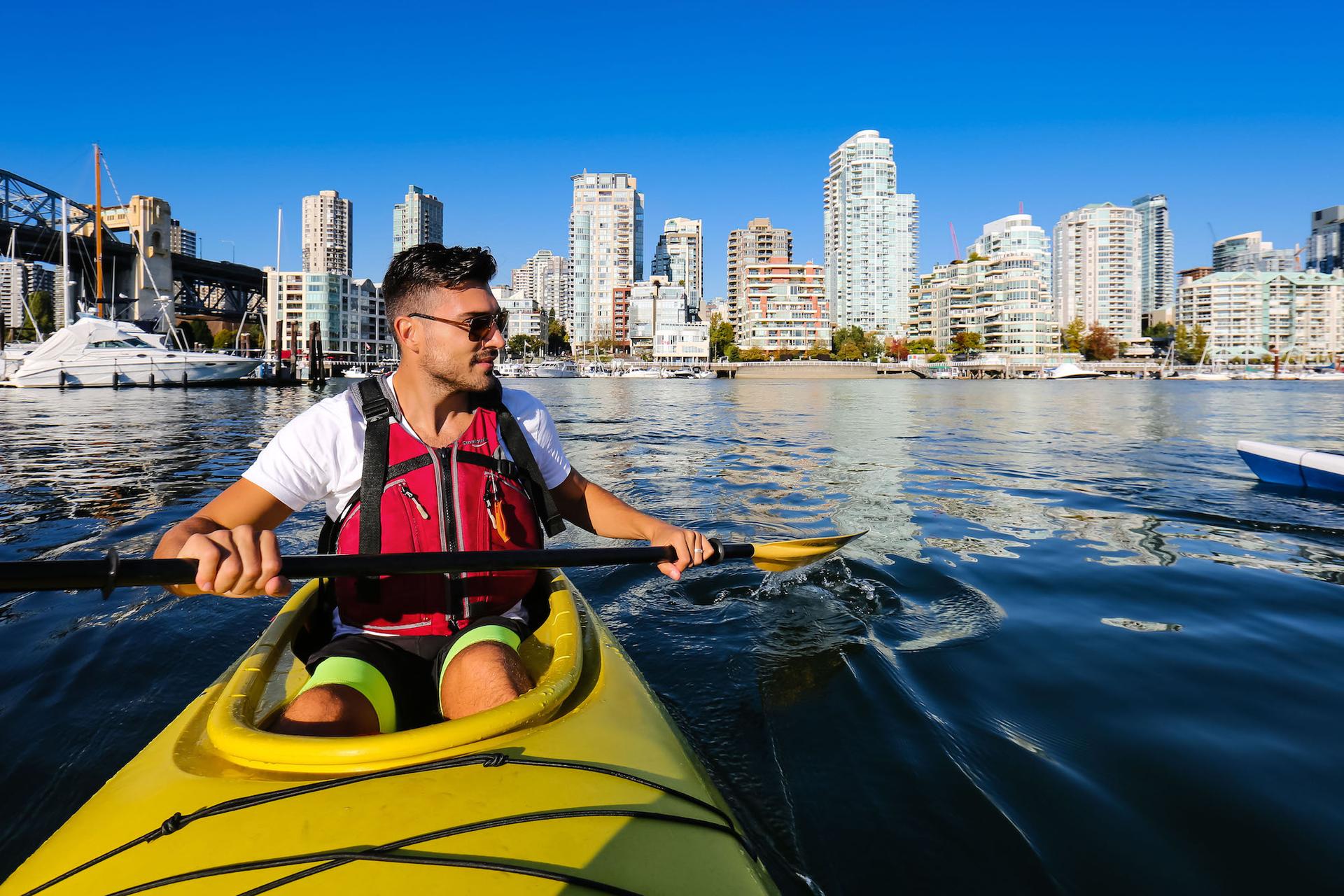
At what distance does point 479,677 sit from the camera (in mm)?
2248

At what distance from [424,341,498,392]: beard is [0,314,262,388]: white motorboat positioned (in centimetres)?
4606

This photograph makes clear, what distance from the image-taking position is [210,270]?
90.9m

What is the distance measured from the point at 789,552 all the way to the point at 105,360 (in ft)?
154

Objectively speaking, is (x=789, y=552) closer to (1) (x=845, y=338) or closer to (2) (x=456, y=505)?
(2) (x=456, y=505)

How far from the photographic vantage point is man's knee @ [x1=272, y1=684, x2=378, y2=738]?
2.04m

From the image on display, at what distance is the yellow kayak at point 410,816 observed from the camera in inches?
60.0

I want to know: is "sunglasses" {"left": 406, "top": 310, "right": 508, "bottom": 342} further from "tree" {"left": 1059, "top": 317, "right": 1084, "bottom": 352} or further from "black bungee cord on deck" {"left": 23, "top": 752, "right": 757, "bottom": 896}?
"tree" {"left": 1059, "top": 317, "right": 1084, "bottom": 352}

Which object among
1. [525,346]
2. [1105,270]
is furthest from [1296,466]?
[1105,270]

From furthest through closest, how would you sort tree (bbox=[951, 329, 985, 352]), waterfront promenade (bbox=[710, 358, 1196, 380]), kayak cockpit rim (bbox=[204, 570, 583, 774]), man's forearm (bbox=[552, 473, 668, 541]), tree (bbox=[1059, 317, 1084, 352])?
1. tree (bbox=[1059, 317, 1084, 352])
2. tree (bbox=[951, 329, 985, 352])
3. waterfront promenade (bbox=[710, 358, 1196, 380])
4. man's forearm (bbox=[552, 473, 668, 541])
5. kayak cockpit rim (bbox=[204, 570, 583, 774])

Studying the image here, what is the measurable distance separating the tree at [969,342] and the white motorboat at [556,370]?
202 ft

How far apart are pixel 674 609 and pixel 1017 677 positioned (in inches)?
87.1

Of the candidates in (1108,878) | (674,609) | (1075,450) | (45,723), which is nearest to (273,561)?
(45,723)

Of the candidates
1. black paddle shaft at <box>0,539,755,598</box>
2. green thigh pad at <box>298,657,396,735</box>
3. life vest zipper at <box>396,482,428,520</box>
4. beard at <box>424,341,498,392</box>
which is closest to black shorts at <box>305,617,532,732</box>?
green thigh pad at <box>298,657,396,735</box>

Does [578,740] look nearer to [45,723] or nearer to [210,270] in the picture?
[45,723]
